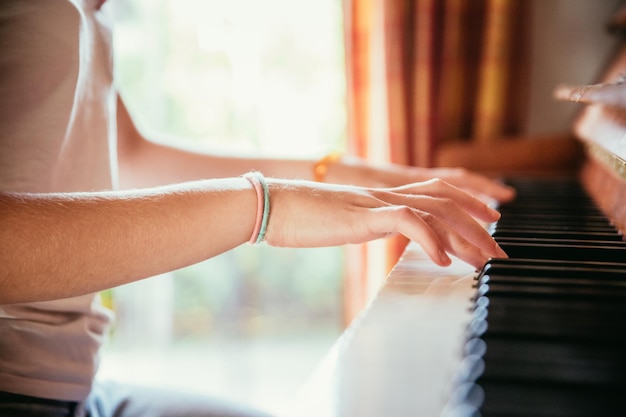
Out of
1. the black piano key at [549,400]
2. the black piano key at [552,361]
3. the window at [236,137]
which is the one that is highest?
the black piano key at [549,400]

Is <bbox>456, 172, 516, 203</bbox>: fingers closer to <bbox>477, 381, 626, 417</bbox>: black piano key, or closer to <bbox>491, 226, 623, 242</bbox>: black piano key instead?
<bbox>491, 226, 623, 242</bbox>: black piano key

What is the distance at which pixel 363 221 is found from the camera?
77cm

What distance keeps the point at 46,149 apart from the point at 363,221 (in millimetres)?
476

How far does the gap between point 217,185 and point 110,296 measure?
2.72 m

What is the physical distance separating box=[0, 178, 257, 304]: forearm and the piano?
197mm

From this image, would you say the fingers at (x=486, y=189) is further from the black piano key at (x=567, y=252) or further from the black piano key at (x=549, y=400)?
the black piano key at (x=549, y=400)

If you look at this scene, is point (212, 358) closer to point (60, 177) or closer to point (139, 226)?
point (60, 177)

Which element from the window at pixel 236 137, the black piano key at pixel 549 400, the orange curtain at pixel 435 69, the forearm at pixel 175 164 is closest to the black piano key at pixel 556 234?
the black piano key at pixel 549 400

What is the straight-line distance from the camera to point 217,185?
788mm

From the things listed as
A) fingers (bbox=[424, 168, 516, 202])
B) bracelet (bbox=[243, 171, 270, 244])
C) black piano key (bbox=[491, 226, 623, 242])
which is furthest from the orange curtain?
bracelet (bbox=[243, 171, 270, 244])

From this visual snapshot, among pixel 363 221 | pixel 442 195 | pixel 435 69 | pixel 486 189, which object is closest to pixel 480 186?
pixel 486 189

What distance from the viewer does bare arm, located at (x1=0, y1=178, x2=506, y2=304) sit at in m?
0.70

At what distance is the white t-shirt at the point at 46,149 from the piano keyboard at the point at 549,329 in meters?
0.59

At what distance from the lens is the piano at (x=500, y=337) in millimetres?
453
